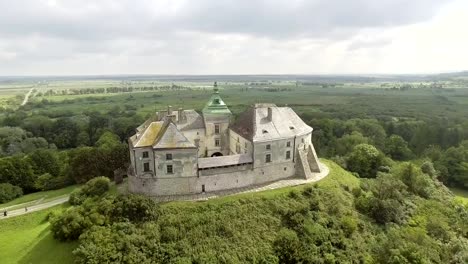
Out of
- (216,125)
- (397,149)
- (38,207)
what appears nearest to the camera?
(38,207)

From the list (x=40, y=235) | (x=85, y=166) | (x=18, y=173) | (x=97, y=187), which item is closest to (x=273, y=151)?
(x=97, y=187)

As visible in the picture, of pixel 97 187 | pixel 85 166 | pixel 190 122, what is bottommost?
pixel 85 166

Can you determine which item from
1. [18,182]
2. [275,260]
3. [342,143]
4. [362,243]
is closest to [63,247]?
[275,260]

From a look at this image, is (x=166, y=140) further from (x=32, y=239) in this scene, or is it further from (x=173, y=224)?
(x=32, y=239)

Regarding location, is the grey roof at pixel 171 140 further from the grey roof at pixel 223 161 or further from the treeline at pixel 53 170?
the treeline at pixel 53 170

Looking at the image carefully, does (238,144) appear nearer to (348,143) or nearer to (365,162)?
(365,162)

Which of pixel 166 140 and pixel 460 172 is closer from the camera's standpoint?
pixel 166 140

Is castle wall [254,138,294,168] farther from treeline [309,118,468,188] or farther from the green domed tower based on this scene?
treeline [309,118,468,188]
